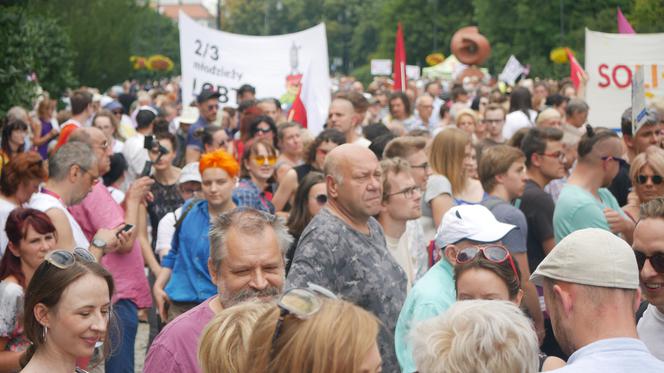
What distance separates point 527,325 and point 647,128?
5.94 m

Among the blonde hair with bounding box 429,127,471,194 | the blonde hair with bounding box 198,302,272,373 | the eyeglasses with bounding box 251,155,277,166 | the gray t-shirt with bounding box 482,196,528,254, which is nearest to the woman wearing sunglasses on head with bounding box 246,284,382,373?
the blonde hair with bounding box 198,302,272,373

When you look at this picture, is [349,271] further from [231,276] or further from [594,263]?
[594,263]

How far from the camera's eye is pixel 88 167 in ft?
22.9

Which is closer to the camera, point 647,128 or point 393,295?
point 393,295

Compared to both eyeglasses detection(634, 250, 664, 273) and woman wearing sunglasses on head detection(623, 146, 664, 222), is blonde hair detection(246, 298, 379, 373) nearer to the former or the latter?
eyeglasses detection(634, 250, 664, 273)

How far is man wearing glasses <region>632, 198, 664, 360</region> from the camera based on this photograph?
15.3 feet

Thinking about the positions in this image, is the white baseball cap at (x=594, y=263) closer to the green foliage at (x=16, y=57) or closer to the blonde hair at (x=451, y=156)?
the blonde hair at (x=451, y=156)

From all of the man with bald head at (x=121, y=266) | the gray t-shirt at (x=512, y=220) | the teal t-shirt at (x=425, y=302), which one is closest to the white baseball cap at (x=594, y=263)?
the teal t-shirt at (x=425, y=302)

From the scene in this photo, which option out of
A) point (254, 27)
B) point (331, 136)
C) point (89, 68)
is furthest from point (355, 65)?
point (331, 136)

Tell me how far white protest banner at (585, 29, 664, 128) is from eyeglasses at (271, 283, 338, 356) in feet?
32.8

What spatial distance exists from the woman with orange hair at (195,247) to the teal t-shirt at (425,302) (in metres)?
2.03

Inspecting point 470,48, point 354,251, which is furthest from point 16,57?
point 470,48

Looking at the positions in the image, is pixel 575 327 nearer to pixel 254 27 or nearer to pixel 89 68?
pixel 89 68

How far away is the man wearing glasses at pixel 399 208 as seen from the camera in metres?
6.61
